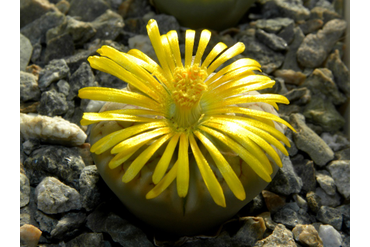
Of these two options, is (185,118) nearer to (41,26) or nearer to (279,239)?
(279,239)

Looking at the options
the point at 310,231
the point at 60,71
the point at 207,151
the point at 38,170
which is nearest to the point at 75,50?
the point at 60,71

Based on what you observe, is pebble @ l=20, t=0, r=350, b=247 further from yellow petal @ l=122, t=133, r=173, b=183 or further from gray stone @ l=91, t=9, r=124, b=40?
yellow petal @ l=122, t=133, r=173, b=183

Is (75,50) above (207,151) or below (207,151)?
above

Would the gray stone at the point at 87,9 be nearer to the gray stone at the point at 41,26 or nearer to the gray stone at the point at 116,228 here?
the gray stone at the point at 41,26

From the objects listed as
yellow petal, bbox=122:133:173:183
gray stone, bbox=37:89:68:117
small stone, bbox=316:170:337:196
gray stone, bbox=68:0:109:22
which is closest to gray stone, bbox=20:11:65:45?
gray stone, bbox=68:0:109:22

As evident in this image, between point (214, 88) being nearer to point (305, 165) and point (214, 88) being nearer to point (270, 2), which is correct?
point (305, 165)

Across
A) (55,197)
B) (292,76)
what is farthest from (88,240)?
(292,76)

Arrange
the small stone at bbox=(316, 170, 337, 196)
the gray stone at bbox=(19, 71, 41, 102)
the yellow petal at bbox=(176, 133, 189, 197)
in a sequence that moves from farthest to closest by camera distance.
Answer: the gray stone at bbox=(19, 71, 41, 102), the small stone at bbox=(316, 170, 337, 196), the yellow petal at bbox=(176, 133, 189, 197)
